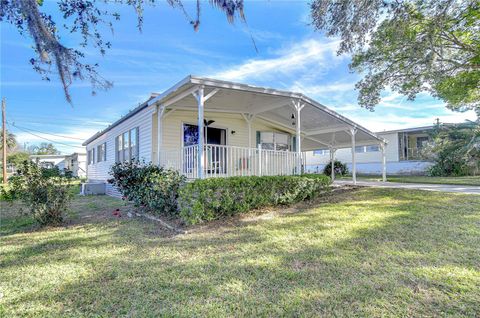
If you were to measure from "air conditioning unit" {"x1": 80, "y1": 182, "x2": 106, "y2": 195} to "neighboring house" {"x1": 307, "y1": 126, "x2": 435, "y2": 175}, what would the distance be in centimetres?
1551

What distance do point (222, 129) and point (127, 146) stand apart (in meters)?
4.46

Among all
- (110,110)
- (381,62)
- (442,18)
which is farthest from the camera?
(110,110)

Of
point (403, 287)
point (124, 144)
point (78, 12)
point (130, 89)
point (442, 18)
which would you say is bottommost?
point (403, 287)

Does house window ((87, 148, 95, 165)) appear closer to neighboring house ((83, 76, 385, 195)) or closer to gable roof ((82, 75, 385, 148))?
gable roof ((82, 75, 385, 148))

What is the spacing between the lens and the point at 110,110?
2688cm

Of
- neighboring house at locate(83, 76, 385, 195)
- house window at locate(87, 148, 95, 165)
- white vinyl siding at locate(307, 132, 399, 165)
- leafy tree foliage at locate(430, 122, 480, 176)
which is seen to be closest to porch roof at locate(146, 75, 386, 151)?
neighboring house at locate(83, 76, 385, 195)

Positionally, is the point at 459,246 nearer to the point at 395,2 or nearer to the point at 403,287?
the point at 403,287

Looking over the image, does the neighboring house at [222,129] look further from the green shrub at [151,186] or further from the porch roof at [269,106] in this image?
the green shrub at [151,186]

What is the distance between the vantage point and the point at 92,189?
14.4 metres

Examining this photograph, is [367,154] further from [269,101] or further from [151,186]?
[151,186]

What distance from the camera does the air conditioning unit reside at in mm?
14220

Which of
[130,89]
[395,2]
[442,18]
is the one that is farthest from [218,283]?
[130,89]

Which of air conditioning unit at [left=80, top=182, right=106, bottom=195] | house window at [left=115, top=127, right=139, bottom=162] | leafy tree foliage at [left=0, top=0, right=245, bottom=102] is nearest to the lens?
leafy tree foliage at [left=0, top=0, right=245, bottom=102]

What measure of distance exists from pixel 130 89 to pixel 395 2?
15237mm
